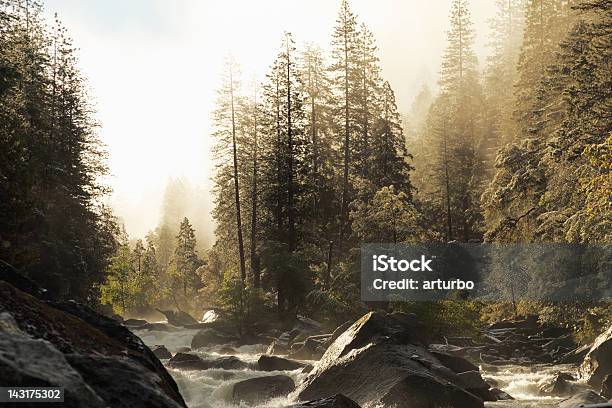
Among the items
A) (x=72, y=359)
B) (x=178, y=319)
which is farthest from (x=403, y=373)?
(x=178, y=319)

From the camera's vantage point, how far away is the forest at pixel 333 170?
73.1 feet

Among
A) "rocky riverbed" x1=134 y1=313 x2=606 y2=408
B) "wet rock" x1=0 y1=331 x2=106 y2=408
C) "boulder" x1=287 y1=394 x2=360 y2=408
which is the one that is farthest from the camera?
"rocky riverbed" x1=134 y1=313 x2=606 y2=408

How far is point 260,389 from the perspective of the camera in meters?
16.8

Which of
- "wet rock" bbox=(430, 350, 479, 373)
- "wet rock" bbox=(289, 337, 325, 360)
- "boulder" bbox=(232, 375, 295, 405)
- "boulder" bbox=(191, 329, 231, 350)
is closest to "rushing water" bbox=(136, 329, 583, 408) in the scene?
"boulder" bbox=(232, 375, 295, 405)

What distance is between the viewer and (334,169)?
4703 centimetres

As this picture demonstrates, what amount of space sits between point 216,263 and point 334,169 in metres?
16.3

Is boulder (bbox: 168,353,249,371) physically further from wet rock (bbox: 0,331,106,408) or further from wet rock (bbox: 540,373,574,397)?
wet rock (bbox: 0,331,106,408)

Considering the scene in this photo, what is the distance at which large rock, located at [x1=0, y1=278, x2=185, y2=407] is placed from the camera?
4.12m

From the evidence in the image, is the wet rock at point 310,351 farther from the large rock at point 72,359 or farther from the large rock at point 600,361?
the large rock at point 72,359

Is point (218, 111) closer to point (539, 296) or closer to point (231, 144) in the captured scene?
point (231, 144)

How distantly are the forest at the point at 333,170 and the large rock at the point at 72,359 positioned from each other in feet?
39.2

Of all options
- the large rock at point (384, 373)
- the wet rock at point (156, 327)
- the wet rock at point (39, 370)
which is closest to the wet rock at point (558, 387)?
the large rock at point (384, 373)

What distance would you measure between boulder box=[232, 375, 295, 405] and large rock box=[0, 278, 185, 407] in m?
10.4

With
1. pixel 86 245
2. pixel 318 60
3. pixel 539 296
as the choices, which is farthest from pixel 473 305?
pixel 318 60
